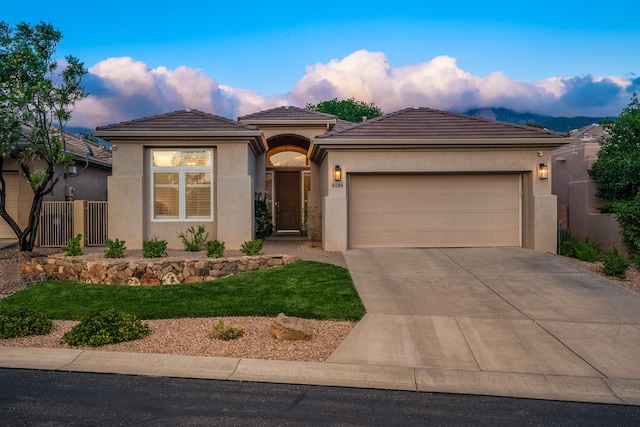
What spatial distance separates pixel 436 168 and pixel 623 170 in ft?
17.2

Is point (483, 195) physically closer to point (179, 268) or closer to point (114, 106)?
point (179, 268)

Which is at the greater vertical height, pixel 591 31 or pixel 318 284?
pixel 591 31

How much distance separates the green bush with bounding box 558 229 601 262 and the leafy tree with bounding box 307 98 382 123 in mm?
35376

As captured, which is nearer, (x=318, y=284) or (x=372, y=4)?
(x=318, y=284)

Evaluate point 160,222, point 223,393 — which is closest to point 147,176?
point 160,222

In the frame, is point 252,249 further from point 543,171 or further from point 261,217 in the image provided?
point 543,171

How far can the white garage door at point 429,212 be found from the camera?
45.3ft

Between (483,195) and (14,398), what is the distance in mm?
12355

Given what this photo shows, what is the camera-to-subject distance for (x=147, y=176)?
13836mm

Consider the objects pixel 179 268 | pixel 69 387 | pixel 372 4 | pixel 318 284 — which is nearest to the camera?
pixel 69 387

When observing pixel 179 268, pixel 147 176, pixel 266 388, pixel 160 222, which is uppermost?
pixel 147 176

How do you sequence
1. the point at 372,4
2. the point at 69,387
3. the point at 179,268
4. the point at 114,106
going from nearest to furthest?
the point at 69,387 < the point at 179,268 < the point at 372,4 < the point at 114,106

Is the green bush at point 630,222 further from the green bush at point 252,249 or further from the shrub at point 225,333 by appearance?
the shrub at point 225,333

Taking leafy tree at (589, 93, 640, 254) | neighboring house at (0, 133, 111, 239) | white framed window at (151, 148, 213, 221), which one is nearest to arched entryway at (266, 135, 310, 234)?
white framed window at (151, 148, 213, 221)
